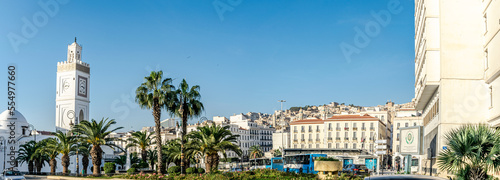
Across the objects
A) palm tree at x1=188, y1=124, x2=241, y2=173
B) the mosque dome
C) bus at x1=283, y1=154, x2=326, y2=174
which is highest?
the mosque dome

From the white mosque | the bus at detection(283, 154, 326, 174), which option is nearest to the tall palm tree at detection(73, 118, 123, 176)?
the bus at detection(283, 154, 326, 174)

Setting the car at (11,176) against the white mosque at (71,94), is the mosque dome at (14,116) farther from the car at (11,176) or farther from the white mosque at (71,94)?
the car at (11,176)

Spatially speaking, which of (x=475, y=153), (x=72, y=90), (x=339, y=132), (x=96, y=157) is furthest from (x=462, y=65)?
(x=72, y=90)

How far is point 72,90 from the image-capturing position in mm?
Result: 113625

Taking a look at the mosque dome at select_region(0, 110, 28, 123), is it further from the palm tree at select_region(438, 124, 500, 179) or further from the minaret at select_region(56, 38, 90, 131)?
the palm tree at select_region(438, 124, 500, 179)

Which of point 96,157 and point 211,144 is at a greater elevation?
point 211,144

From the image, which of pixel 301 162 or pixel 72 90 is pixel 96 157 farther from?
pixel 72 90

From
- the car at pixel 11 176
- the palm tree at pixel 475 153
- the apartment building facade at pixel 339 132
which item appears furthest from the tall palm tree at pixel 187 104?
the apartment building facade at pixel 339 132

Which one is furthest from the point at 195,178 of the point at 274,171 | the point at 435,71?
the point at 435,71

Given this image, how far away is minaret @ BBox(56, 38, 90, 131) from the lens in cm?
11206

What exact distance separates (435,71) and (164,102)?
26337mm

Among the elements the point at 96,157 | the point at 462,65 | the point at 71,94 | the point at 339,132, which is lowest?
the point at 96,157

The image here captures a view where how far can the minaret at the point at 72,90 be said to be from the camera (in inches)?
4412

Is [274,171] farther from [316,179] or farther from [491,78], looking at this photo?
[491,78]
